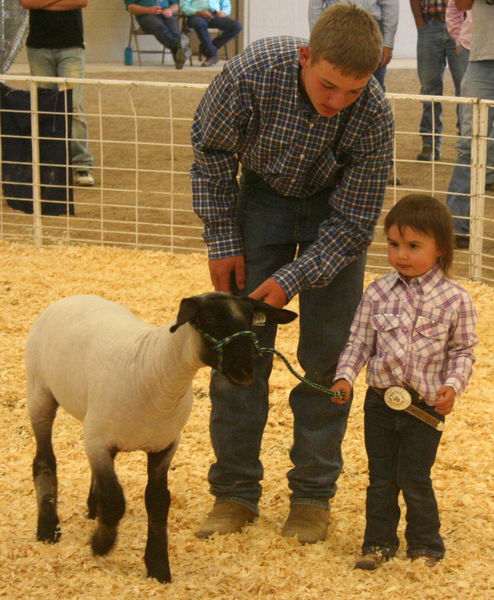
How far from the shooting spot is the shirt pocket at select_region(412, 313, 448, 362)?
2.74 m

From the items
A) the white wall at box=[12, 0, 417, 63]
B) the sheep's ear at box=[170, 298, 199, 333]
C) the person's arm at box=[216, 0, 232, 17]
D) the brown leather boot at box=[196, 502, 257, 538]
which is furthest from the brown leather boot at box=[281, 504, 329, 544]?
the white wall at box=[12, 0, 417, 63]

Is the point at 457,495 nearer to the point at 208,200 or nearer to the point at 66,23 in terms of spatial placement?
the point at 208,200

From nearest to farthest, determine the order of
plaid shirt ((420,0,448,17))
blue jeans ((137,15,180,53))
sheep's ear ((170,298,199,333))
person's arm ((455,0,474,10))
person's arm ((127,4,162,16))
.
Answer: sheep's ear ((170,298,199,333)), person's arm ((455,0,474,10)), plaid shirt ((420,0,448,17)), person's arm ((127,4,162,16)), blue jeans ((137,15,180,53))

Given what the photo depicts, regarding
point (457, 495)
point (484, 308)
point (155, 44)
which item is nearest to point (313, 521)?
point (457, 495)

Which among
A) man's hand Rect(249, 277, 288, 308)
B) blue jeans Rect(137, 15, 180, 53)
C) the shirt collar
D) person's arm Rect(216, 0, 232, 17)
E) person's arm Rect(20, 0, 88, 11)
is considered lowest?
man's hand Rect(249, 277, 288, 308)

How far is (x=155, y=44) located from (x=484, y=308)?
16.2 metres

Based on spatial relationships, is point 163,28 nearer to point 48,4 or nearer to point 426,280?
point 48,4

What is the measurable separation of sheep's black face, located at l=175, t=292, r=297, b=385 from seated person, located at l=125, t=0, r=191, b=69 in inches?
605

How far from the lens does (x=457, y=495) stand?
351 cm

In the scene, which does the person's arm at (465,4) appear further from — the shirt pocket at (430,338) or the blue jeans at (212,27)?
the blue jeans at (212,27)

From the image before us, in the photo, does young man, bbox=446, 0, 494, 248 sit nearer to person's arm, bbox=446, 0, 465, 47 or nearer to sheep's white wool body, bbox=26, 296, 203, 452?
person's arm, bbox=446, 0, 465, 47

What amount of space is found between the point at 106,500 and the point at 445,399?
102 cm

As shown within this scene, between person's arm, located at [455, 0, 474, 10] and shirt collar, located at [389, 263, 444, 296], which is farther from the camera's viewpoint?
person's arm, located at [455, 0, 474, 10]

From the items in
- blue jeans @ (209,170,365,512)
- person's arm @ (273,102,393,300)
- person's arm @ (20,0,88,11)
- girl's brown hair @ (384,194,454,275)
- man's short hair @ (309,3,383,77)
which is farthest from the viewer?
person's arm @ (20,0,88,11)
